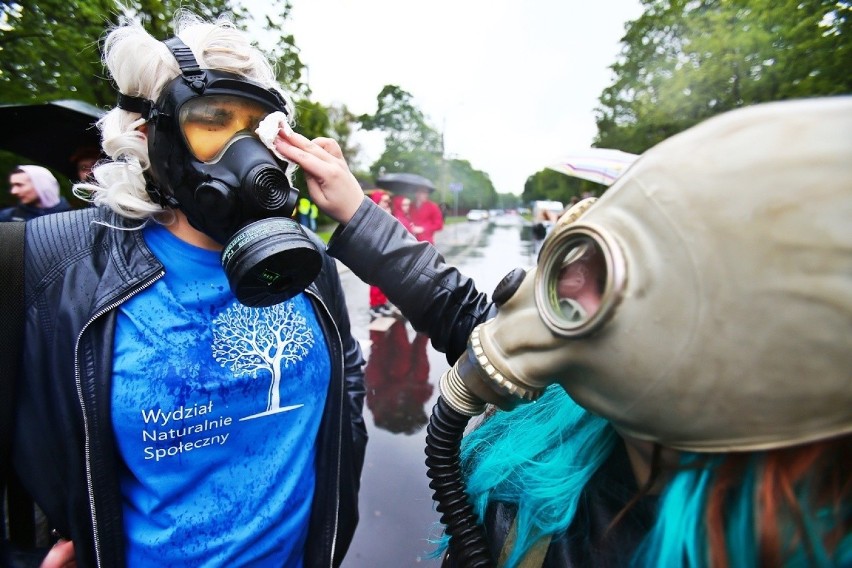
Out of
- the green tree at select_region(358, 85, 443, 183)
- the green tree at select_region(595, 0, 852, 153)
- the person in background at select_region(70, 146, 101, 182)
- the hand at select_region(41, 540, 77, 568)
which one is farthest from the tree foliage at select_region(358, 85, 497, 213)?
the hand at select_region(41, 540, 77, 568)

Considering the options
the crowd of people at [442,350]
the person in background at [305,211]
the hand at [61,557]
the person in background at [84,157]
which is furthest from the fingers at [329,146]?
the person in background at [305,211]

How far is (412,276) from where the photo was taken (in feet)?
3.45

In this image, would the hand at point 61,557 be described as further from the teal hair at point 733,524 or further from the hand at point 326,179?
the teal hair at point 733,524

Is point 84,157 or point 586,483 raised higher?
point 84,157

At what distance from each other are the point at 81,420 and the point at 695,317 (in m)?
1.32

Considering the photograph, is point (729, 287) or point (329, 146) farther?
point (329, 146)

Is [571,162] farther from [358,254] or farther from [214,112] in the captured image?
[214,112]

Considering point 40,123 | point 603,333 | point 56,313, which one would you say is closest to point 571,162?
point 603,333

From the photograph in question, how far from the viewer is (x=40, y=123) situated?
8.20 ft

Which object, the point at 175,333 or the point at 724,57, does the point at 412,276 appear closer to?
the point at 175,333

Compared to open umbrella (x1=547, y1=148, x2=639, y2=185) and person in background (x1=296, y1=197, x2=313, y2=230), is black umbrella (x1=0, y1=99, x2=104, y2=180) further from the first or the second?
person in background (x1=296, y1=197, x2=313, y2=230)

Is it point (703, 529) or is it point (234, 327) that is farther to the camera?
point (234, 327)

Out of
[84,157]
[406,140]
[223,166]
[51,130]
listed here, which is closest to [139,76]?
[223,166]

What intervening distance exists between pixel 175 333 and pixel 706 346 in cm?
116
